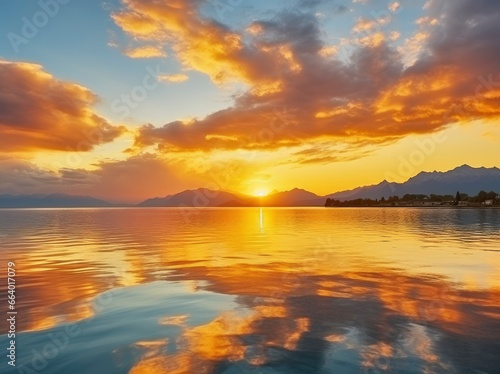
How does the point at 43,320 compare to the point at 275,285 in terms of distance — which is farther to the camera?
the point at 275,285

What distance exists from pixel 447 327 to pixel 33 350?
15196 mm

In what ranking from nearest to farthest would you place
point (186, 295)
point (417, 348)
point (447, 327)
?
point (417, 348) → point (447, 327) → point (186, 295)

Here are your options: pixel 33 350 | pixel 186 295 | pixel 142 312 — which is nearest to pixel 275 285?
pixel 186 295

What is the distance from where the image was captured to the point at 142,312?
15.7 metres

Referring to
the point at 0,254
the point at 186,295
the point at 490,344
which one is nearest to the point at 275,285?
the point at 186,295

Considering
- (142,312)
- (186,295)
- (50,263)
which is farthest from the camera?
(50,263)

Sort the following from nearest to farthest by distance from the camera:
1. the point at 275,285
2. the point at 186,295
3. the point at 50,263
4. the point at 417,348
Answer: the point at 417,348
the point at 186,295
the point at 275,285
the point at 50,263

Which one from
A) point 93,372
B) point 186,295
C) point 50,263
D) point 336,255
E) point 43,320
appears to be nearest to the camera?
point 93,372

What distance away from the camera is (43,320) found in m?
14.5

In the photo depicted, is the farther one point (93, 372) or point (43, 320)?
point (43, 320)

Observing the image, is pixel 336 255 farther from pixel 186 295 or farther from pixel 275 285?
pixel 186 295

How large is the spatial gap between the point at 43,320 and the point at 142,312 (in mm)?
4086

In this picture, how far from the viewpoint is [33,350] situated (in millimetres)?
11422

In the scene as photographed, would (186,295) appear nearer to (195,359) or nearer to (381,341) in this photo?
(195,359)
